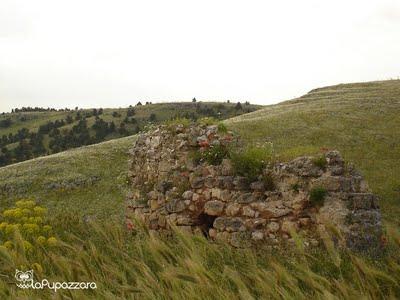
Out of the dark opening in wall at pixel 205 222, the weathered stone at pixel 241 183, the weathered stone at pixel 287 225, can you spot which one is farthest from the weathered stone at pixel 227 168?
the weathered stone at pixel 287 225

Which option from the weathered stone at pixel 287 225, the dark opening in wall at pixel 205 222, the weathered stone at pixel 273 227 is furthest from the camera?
the dark opening in wall at pixel 205 222

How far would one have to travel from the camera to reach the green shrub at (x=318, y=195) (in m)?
9.26

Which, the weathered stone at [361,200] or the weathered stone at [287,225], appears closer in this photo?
the weathered stone at [361,200]

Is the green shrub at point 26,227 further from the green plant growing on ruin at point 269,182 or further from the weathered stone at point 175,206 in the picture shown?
the green plant growing on ruin at point 269,182

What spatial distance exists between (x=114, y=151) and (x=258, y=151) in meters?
27.5

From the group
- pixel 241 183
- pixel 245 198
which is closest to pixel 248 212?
pixel 245 198

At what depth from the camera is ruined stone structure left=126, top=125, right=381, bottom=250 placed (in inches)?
357

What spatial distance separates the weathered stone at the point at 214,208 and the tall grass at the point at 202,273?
3840 millimetres

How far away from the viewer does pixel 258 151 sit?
34.5 feet

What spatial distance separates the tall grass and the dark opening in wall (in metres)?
4.35

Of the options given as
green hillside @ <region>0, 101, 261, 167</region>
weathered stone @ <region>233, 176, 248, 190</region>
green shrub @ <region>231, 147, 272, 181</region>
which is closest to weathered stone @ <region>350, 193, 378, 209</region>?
green shrub @ <region>231, 147, 272, 181</region>

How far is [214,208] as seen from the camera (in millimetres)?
10906

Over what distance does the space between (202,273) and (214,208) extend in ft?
19.7

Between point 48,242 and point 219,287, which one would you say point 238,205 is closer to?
point 48,242
